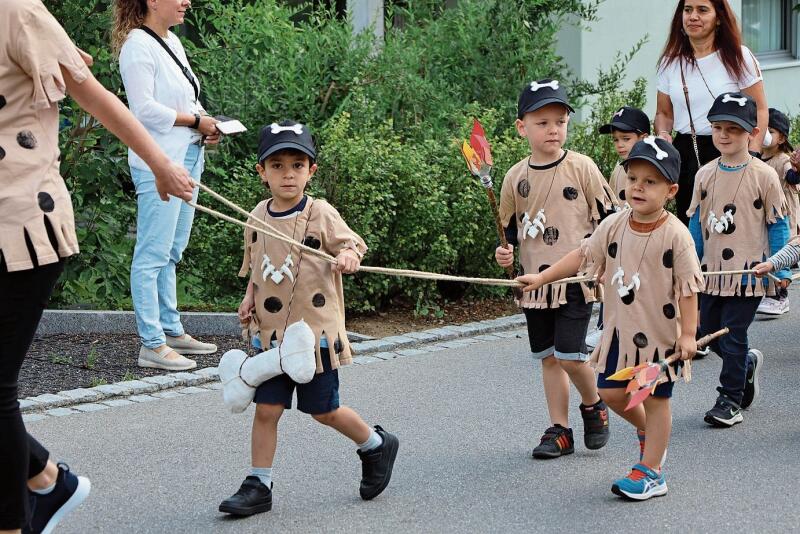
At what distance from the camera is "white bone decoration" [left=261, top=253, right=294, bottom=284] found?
4.50 meters

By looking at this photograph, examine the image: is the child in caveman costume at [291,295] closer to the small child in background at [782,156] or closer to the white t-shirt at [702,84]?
the small child in background at [782,156]

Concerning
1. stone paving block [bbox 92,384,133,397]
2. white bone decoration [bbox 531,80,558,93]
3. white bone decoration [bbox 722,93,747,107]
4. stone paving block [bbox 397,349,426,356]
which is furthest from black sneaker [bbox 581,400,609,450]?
stone paving block [bbox 92,384,133,397]

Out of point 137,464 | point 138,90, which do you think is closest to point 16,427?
point 137,464

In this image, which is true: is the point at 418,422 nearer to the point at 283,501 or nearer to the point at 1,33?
the point at 283,501

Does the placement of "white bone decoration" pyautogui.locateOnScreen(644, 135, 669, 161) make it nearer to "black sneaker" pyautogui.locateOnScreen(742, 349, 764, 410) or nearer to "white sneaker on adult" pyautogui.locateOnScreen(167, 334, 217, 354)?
"black sneaker" pyautogui.locateOnScreen(742, 349, 764, 410)

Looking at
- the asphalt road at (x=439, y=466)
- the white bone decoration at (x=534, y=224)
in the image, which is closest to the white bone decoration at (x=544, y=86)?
the white bone decoration at (x=534, y=224)

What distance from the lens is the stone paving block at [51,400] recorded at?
20.2ft

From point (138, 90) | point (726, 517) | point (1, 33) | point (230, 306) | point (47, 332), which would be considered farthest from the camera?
point (230, 306)

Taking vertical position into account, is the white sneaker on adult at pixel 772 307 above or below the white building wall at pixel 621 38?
below

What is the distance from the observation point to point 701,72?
7.12m

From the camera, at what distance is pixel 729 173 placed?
6.04 m

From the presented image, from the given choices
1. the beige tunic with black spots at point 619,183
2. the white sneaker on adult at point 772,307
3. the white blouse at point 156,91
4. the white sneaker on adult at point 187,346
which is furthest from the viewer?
the white sneaker on adult at point 772,307

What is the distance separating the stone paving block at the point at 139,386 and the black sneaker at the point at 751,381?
3059mm

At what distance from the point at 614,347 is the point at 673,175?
0.70m
